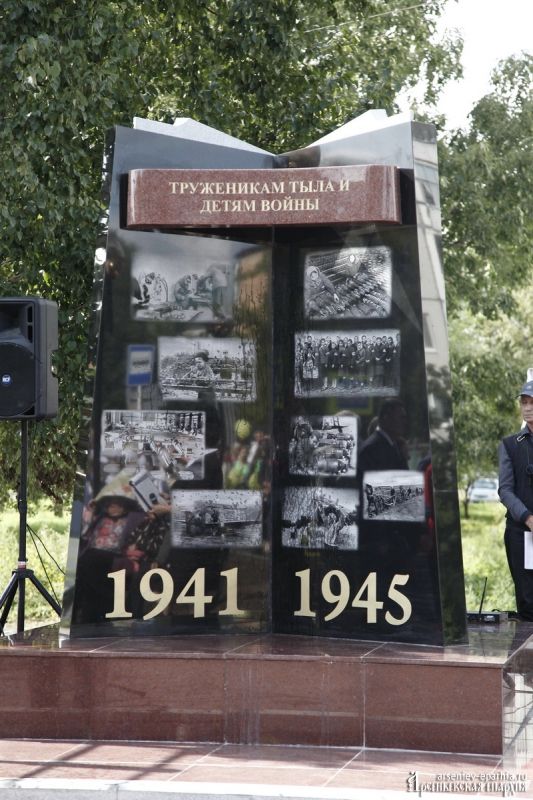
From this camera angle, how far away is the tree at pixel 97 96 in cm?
1012

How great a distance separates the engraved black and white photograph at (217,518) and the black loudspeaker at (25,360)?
1.09m

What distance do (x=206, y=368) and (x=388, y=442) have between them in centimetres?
127

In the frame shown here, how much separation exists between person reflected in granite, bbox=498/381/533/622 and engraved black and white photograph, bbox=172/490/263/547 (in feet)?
6.03

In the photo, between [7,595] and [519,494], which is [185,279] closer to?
[7,595]

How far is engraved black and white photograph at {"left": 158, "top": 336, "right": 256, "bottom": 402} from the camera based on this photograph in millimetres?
7625

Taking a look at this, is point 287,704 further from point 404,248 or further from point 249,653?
point 404,248

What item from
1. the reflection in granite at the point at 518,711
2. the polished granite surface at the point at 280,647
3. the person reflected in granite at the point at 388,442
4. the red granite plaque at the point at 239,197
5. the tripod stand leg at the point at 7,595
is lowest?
the reflection in granite at the point at 518,711

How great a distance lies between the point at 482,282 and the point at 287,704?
39.5ft

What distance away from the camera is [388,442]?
7352mm

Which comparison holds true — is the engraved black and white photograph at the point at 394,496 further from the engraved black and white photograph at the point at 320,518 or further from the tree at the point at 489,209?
the tree at the point at 489,209

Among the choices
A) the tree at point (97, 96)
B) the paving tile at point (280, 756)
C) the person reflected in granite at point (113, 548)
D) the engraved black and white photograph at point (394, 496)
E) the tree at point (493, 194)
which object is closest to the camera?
the paving tile at point (280, 756)

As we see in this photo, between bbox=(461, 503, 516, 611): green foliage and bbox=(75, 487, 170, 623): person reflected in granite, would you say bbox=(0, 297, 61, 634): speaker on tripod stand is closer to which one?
bbox=(75, 487, 170, 623): person reflected in granite

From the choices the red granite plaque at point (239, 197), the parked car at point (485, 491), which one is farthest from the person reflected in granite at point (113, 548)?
the parked car at point (485, 491)

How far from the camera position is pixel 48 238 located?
1034 centimetres
